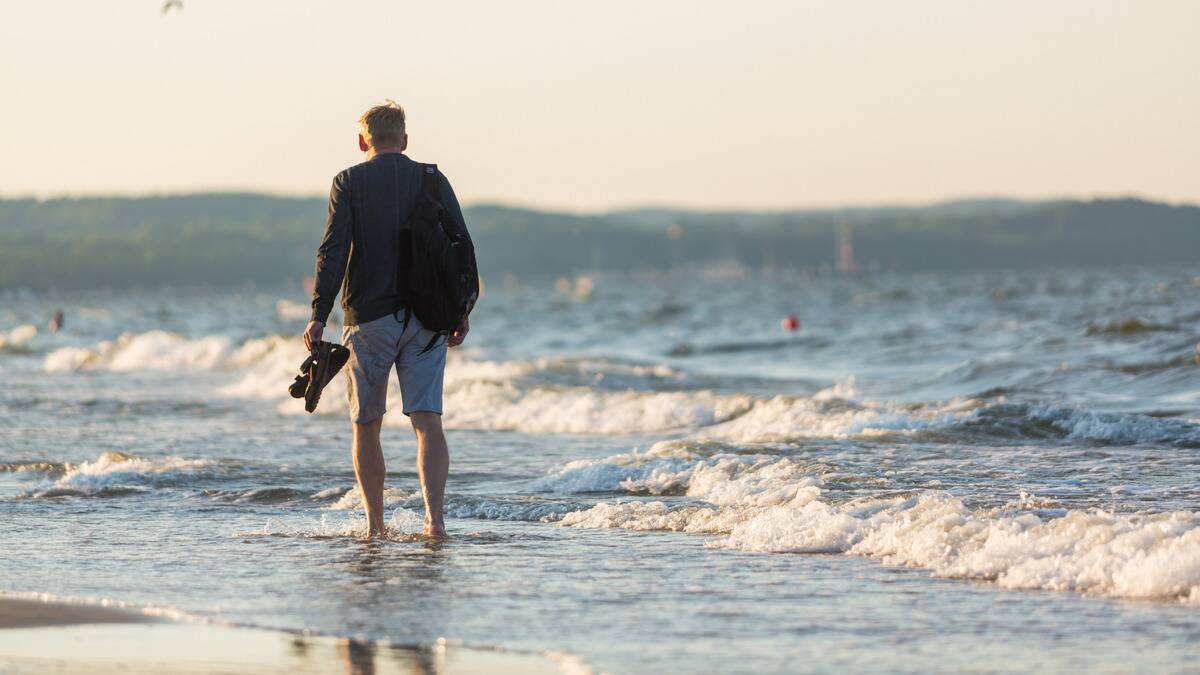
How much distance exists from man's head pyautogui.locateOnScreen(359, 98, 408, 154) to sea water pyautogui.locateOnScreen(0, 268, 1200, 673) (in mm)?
1703

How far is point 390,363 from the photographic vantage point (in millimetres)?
7102

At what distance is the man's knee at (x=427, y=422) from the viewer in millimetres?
7145

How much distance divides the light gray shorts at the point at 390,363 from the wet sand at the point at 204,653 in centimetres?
171

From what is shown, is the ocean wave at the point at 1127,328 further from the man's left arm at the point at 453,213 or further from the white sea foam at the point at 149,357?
the man's left arm at the point at 453,213

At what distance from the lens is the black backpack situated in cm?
693

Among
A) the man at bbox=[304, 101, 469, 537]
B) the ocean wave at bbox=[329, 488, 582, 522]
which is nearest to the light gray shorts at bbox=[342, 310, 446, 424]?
the man at bbox=[304, 101, 469, 537]

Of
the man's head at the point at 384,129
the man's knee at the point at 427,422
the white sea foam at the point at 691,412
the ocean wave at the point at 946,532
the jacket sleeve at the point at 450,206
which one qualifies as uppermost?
the man's head at the point at 384,129

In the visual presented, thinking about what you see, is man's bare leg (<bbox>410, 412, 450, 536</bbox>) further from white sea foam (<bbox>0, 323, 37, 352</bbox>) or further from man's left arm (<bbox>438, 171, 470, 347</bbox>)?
white sea foam (<bbox>0, 323, 37, 352</bbox>)

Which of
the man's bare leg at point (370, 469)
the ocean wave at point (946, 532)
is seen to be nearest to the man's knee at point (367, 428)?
the man's bare leg at point (370, 469)

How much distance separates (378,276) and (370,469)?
34.9 inches

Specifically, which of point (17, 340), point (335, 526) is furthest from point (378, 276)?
point (17, 340)

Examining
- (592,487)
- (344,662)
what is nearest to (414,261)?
(344,662)

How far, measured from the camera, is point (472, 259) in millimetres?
7004

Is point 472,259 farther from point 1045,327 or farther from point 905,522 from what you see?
point 1045,327
